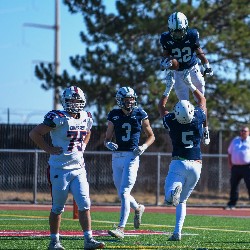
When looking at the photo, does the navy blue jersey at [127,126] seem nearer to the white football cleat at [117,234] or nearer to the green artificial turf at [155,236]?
the green artificial turf at [155,236]

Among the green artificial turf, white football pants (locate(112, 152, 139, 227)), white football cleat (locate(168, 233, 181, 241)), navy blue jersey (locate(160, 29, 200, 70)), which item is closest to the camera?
the green artificial turf

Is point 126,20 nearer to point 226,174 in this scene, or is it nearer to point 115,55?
point 115,55

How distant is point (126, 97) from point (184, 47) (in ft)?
4.92

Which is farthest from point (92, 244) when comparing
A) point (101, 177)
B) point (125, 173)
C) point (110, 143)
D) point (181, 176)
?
point (101, 177)

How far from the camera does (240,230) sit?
Answer: 15.4m

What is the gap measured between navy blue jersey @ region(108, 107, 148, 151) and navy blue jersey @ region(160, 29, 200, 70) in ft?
3.80

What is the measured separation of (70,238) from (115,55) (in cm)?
1896

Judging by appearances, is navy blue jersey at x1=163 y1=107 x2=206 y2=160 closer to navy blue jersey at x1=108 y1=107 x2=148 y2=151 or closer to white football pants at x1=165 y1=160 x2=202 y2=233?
white football pants at x1=165 y1=160 x2=202 y2=233

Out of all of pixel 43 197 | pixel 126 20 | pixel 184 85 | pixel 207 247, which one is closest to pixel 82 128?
pixel 207 247

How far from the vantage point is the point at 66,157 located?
10.8 m

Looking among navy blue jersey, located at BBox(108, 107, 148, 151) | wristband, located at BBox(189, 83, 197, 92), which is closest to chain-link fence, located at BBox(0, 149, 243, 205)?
navy blue jersey, located at BBox(108, 107, 148, 151)

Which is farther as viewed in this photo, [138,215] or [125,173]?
[138,215]

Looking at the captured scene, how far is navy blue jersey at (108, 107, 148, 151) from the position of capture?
541 inches

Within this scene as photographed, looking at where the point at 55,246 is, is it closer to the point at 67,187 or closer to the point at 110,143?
the point at 67,187
